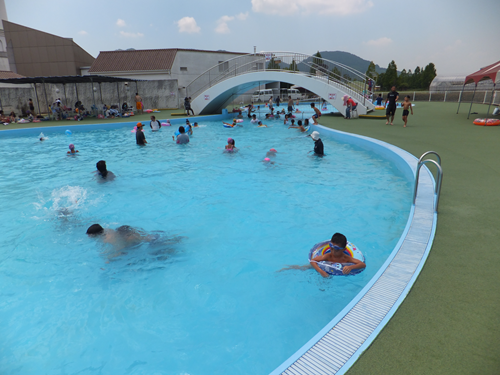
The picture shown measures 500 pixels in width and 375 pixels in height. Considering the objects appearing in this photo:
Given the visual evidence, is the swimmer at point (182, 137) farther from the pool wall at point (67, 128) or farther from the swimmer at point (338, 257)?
the swimmer at point (338, 257)

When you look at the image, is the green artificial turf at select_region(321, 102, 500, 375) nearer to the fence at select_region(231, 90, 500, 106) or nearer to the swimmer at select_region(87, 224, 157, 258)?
the swimmer at select_region(87, 224, 157, 258)

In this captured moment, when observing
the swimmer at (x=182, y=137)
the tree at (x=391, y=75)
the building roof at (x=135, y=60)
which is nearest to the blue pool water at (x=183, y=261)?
the swimmer at (x=182, y=137)

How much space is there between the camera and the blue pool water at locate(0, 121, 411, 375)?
3623 millimetres

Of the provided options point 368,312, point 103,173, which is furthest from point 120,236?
point 368,312

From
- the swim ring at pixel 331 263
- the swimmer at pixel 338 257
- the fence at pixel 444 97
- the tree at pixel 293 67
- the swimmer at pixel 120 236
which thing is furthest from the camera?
the fence at pixel 444 97

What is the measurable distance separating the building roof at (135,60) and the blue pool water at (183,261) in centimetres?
2634

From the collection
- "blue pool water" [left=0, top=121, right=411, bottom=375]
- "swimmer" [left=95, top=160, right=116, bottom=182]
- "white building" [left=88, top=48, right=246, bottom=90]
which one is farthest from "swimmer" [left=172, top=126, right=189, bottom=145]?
"white building" [left=88, top=48, right=246, bottom=90]

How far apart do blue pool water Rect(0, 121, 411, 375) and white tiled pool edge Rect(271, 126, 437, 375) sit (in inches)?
31.7

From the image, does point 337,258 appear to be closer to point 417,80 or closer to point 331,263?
point 331,263

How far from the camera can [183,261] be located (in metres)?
5.36

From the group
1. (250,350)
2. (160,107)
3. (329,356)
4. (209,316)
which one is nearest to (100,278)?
(209,316)

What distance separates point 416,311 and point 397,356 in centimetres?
68

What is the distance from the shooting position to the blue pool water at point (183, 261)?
3.62 m

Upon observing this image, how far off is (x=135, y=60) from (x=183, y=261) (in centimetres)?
3562
